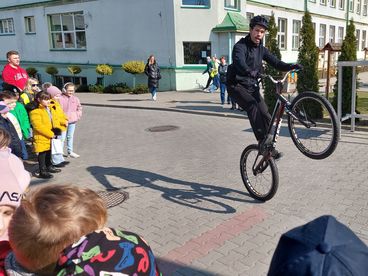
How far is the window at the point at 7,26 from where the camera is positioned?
29844mm

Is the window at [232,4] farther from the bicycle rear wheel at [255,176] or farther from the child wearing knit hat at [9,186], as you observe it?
the child wearing knit hat at [9,186]

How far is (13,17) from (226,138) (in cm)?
2546

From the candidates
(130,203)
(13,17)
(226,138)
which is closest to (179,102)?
(226,138)

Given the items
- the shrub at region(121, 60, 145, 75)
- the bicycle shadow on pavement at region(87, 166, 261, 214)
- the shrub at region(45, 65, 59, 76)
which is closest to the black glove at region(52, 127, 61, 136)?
the bicycle shadow on pavement at region(87, 166, 261, 214)

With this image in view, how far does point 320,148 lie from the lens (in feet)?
15.9

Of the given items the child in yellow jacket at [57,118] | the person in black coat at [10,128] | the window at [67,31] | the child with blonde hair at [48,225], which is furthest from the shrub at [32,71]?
the child with blonde hair at [48,225]

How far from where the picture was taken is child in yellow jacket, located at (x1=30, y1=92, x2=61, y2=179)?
6.77 m

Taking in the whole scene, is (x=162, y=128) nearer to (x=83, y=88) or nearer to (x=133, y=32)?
(x=133, y=32)

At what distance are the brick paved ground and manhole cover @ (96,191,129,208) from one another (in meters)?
0.11

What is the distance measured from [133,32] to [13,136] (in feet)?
54.3

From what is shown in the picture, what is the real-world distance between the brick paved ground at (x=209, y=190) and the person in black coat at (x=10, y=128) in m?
0.72

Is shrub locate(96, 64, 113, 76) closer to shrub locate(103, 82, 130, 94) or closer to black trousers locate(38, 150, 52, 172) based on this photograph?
shrub locate(103, 82, 130, 94)

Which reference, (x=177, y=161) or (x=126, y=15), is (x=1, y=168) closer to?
(x=177, y=161)

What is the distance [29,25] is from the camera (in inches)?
1128
